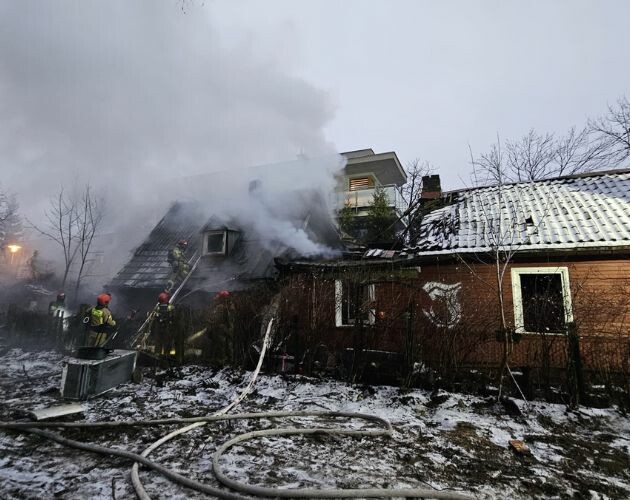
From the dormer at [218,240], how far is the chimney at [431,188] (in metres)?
8.44

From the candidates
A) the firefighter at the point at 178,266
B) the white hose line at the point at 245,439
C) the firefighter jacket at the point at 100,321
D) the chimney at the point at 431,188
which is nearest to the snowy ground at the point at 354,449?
the white hose line at the point at 245,439

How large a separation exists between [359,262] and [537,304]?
4.17 meters

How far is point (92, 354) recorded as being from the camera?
20.9 ft

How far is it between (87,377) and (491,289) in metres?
10.0

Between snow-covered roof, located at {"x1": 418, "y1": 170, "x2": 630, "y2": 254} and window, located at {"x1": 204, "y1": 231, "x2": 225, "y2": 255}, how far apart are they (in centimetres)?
842

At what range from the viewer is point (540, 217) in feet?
35.0

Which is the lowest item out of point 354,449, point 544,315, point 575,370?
point 354,449

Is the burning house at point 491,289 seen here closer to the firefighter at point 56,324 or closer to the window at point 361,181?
the firefighter at point 56,324

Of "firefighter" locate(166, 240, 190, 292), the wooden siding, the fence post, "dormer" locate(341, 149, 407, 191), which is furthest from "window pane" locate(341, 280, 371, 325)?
"dormer" locate(341, 149, 407, 191)

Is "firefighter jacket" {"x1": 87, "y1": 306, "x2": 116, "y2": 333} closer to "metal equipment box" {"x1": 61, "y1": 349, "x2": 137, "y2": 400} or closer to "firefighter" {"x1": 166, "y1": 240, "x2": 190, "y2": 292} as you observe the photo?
"metal equipment box" {"x1": 61, "y1": 349, "x2": 137, "y2": 400}

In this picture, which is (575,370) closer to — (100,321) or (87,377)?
(87,377)

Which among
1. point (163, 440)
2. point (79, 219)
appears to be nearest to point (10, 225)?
point (79, 219)

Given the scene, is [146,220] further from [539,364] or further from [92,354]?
[539,364]

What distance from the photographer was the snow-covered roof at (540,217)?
922cm
